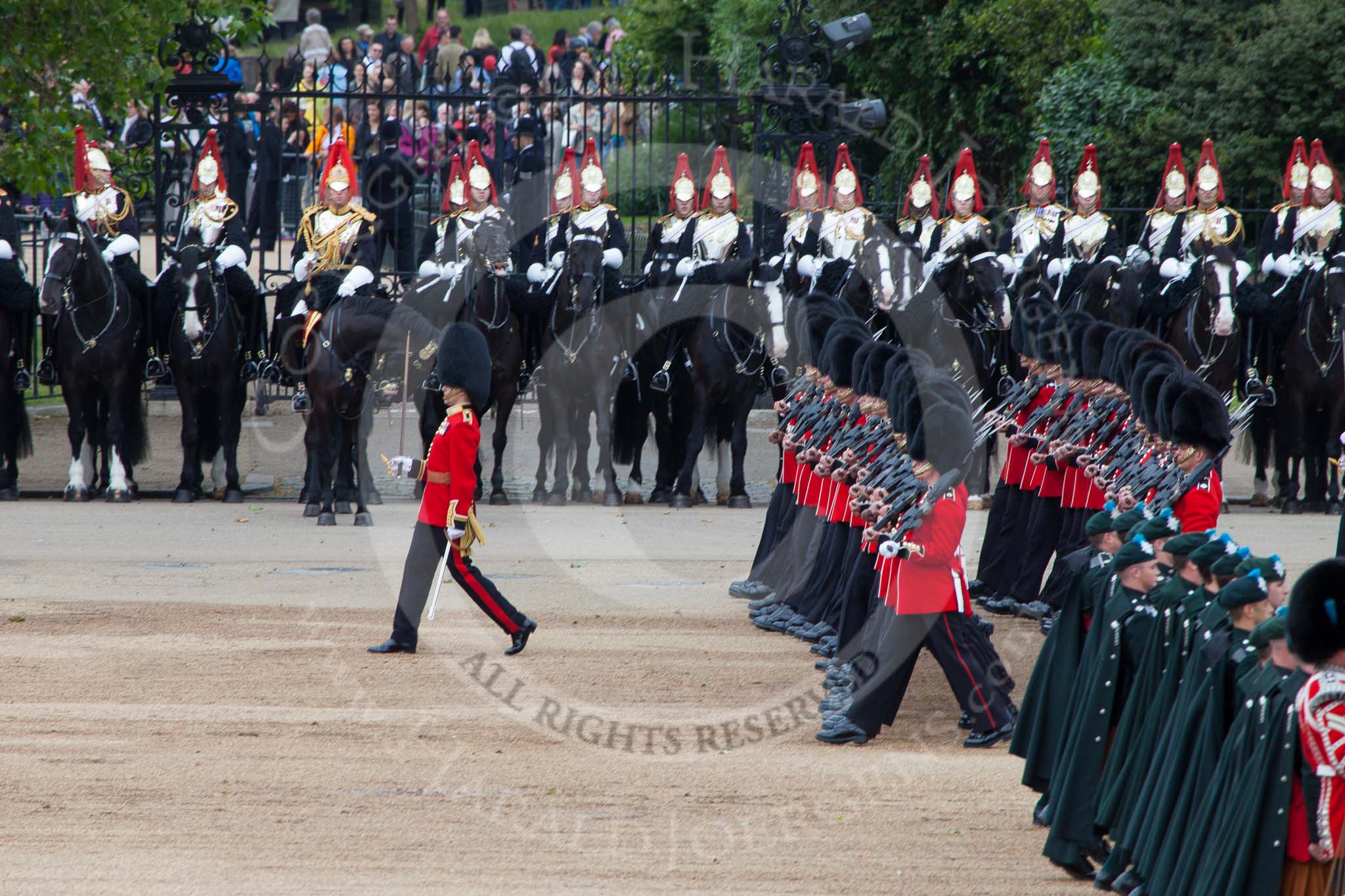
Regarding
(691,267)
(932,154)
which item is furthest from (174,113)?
(932,154)

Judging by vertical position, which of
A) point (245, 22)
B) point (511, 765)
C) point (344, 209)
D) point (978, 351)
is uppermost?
point (245, 22)

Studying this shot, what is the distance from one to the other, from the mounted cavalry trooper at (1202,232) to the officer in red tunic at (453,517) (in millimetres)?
6955

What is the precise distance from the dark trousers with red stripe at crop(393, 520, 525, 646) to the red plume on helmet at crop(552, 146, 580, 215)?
5.79 m

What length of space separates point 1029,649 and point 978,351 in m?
5.08

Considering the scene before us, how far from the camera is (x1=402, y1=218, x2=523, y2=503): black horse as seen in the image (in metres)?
12.5

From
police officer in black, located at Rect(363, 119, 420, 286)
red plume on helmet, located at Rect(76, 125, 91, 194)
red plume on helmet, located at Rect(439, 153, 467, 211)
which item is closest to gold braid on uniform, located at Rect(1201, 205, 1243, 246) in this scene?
red plume on helmet, located at Rect(439, 153, 467, 211)

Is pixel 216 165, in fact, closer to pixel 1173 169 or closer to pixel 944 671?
pixel 1173 169

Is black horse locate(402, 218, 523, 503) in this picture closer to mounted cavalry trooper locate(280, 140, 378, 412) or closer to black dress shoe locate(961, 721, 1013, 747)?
mounted cavalry trooper locate(280, 140, 378, 412)

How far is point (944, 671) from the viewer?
7.03 meters

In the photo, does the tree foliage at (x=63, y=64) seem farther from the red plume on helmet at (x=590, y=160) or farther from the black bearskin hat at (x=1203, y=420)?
the black bearskin hat at (x=1203, y=420)

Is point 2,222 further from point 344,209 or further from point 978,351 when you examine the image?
point 978,351

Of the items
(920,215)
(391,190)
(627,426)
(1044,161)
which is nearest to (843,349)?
(627,426)

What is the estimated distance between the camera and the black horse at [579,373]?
12883mm

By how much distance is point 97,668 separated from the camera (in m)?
8.01
